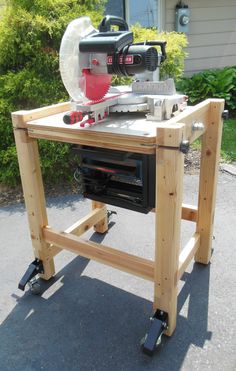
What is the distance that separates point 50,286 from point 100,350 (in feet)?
2.02

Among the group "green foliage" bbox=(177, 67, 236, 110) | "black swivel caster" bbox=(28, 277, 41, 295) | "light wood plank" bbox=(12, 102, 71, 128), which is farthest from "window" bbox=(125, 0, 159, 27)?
"black swivel caster" bbox=(28, 277, 41, 295)

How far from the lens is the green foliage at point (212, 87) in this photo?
5.38m

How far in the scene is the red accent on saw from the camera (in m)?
1.48

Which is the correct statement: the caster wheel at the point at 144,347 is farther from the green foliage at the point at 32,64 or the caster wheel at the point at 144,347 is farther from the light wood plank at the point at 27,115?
the green foliage at the point at 32,64

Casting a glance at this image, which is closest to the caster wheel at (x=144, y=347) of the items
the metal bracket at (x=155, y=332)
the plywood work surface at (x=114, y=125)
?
the metal bracket at (x=155, y=332)

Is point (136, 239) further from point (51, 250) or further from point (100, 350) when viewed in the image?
point (100, 350)

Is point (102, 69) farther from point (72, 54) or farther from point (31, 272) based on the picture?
point (31, 272)

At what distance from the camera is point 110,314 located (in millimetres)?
1908

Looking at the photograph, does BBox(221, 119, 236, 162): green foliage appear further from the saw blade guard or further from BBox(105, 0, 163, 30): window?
the saw blade guard

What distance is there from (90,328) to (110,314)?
15cm

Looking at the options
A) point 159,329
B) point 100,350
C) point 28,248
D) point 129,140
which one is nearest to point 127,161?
point 129,140

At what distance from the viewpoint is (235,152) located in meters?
4.01

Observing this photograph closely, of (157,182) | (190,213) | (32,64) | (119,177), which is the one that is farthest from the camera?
(32,64)

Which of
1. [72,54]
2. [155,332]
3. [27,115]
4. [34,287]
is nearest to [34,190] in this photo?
[27,115]
